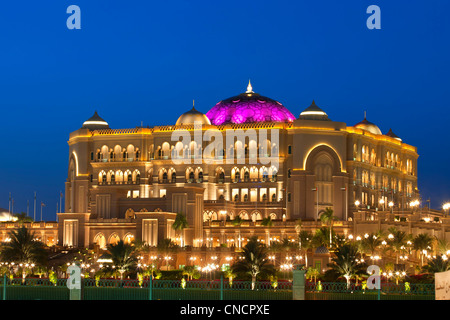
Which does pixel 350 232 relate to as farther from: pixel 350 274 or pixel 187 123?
pixel 350 274

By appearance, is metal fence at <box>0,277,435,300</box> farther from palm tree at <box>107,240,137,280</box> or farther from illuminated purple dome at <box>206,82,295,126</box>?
illuminated purple dome at <box>206,82,295,126</box>

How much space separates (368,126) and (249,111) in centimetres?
1454

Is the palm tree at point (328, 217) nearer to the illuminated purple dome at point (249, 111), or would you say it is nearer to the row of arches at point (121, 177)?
the illuminated purple dome at point (249, 111)

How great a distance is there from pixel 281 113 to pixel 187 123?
36.2 ft

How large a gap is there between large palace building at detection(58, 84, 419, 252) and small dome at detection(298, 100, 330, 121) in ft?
0.42

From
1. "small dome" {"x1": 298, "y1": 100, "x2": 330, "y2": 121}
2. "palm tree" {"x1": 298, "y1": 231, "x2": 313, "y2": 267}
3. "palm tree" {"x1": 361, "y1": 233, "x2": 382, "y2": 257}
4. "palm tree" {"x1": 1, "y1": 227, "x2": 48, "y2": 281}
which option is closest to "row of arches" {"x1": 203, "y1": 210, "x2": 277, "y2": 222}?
"small dome" {"x1": 298, "y1": 100, "x2": 330, "y2": 121}

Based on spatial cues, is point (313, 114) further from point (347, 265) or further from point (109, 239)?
point (347, 265)

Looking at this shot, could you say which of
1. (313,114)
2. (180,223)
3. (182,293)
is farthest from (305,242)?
(182,293)

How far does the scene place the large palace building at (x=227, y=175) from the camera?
90.5 m

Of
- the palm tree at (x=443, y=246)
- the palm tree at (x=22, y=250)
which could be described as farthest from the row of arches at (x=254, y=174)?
the palm tree at (x=22, y=250)

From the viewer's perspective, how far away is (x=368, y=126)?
107 m

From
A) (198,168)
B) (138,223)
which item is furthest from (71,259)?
(198,168)

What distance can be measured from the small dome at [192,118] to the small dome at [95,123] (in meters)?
10.9

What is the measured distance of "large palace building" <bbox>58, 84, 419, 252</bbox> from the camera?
90.5 metres
